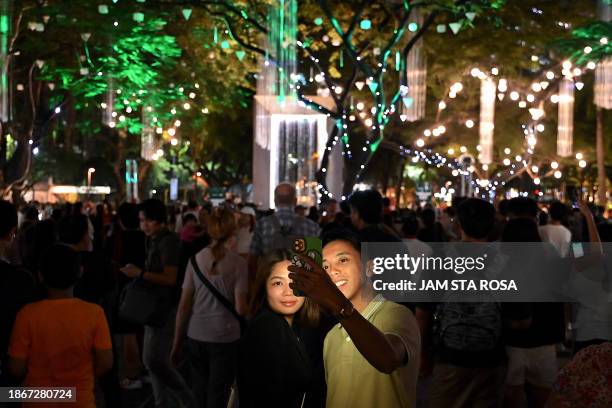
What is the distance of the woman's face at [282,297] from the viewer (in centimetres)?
431

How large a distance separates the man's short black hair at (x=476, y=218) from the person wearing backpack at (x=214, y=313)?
6.45 ft

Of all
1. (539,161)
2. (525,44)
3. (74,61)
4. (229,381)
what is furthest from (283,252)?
(539,161)

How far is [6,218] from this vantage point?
6754 mm

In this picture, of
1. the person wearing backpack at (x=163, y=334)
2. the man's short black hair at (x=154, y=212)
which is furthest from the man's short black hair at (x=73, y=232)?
the man's short black hair at (x=154, y=212)

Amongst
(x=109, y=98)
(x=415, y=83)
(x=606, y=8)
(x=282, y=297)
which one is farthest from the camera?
(x=109, y=98)

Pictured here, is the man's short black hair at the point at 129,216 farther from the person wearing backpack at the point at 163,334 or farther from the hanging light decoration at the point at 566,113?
the hanging light decoration at the point at 566,113

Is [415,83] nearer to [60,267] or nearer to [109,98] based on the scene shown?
[109,98]

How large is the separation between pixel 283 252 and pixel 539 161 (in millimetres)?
45108

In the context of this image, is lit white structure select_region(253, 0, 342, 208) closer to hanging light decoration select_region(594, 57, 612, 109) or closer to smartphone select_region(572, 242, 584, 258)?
hanging light decoration select_region(594, 57, 612, 109)

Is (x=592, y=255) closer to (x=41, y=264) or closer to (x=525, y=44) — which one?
(x=41, y=264)

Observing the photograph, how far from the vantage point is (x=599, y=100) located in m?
25.0

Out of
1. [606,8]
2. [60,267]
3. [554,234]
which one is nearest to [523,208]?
[554,234]

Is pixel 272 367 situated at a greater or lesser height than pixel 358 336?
lesser

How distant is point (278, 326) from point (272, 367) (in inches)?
7.7
